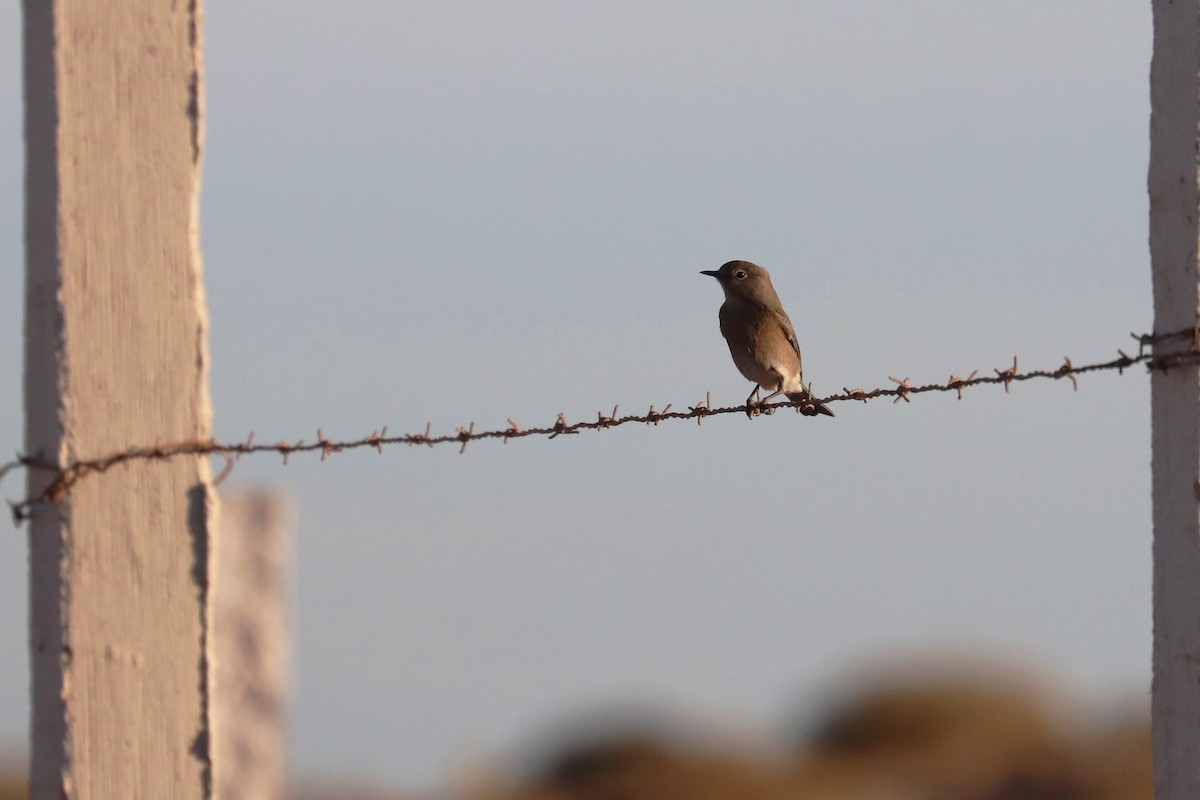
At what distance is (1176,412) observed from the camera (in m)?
3.32

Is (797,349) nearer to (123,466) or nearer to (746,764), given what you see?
(123,466)

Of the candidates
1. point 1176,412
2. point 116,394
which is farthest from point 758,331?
point 116,394

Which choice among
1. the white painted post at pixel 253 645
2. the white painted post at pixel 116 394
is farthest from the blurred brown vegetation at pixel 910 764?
the white painted post at pixel 116 394

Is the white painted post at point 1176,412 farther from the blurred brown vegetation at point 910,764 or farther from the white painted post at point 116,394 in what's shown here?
the blurred brown vegetation at point 910,764

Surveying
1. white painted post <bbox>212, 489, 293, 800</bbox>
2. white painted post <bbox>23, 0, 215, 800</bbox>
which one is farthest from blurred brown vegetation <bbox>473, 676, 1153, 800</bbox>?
white painted post <bbox>23, 0, 215, 800</bbox>

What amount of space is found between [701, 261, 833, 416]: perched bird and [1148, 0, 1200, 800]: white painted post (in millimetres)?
4490

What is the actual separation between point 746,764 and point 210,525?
611 inches

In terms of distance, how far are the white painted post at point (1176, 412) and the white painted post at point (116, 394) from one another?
1.94 m

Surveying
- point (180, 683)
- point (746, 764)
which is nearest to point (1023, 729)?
point (746, 764)

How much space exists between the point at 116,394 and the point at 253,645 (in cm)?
1041

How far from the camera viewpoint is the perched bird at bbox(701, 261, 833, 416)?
8.02 m

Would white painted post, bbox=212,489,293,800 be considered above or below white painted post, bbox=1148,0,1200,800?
above

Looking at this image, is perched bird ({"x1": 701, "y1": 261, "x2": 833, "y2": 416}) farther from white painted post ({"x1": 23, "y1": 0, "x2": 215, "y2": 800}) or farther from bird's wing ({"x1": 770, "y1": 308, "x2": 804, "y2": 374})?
white painted post ({"x1": 23, "y1": 0, "x2": 215, "y2": 800})

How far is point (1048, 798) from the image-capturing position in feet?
64.4
